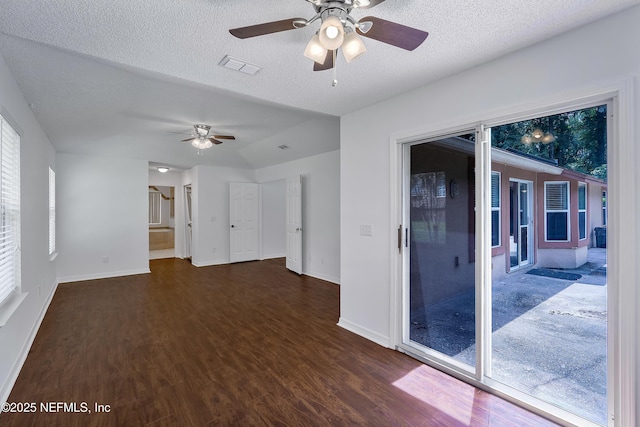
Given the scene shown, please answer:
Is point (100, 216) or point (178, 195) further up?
point (178, 195)

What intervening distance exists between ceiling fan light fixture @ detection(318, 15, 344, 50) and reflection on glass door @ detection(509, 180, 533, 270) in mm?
1747

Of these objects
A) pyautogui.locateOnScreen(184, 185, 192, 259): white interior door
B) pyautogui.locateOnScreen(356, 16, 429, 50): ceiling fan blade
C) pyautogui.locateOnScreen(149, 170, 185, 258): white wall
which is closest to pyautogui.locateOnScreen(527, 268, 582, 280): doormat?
pyautogui.locateOnScreen(356, 16, 429, 50): ceiling fan blade

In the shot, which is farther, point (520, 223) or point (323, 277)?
point (323, 277)

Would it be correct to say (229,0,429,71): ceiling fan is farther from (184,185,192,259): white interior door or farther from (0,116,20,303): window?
(184,185,192,259): white interior door

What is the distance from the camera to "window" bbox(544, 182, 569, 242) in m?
2.02

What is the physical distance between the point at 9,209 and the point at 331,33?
2.87m

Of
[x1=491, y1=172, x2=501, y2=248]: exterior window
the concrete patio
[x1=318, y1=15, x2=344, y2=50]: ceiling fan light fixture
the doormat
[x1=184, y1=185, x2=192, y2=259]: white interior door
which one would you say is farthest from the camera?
[x1=184, y1=185, x2=192, y2=259]: white interior door

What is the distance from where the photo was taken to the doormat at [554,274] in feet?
6.54

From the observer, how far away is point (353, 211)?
10.7ft

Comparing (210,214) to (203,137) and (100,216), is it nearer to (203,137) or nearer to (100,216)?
(100,216)

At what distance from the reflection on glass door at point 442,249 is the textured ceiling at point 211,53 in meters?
0.73

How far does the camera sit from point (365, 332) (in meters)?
3.12

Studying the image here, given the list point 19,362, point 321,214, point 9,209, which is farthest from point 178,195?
point 19,362

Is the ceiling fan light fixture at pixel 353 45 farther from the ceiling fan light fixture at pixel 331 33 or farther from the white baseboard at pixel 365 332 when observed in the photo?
the white baseboard at pixel 365 332
